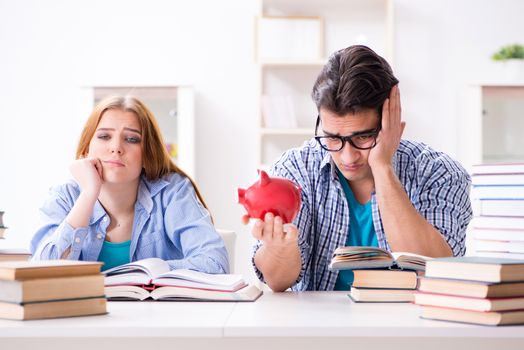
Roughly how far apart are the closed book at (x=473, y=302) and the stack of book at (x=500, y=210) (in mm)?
509

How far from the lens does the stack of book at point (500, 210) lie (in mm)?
1763

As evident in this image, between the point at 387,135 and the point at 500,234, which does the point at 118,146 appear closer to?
the point at 387,135

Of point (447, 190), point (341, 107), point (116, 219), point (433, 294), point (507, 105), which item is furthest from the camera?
point (507, 105)

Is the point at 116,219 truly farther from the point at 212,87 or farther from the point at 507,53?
the point at 507,53

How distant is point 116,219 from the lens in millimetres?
2229

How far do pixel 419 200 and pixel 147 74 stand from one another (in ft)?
8.65

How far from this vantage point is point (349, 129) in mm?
1826

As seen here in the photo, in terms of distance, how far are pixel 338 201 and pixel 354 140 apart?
230mm

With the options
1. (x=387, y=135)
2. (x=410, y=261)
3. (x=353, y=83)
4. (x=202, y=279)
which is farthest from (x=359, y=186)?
(x=202, y=279)

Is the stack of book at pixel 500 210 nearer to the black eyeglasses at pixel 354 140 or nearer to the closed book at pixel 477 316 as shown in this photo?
the black eyeglasses at pixel 354 140

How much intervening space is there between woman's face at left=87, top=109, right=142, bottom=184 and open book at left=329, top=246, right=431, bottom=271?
2.74ft

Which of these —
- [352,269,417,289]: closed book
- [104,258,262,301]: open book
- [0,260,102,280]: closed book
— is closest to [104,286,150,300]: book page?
[104,258,262,301]: open book

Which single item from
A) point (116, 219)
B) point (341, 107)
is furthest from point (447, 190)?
point (116, 219)

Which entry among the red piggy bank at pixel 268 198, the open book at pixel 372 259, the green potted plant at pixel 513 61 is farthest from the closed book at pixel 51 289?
the green potted plant at pixel 513 61
